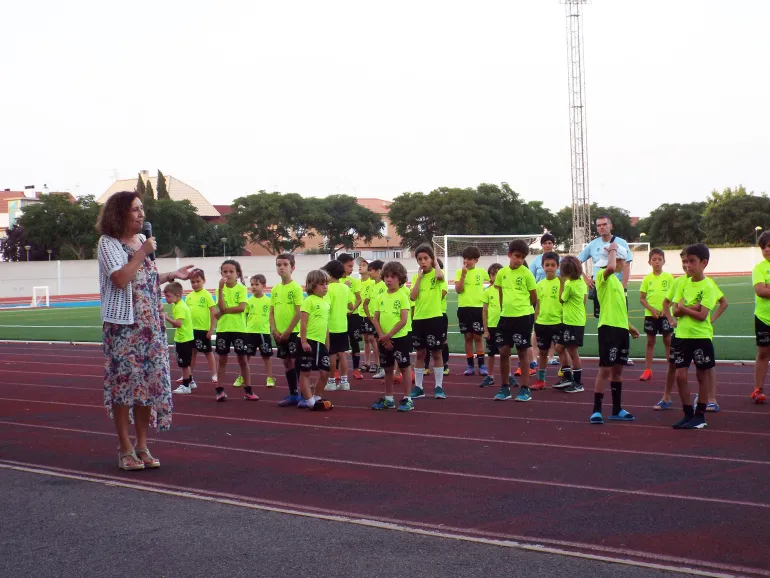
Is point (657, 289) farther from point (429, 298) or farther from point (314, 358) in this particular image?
point (314, 358)

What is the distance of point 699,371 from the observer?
822 cm

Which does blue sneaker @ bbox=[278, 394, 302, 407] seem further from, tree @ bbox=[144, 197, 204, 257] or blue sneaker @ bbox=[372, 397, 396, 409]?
tree @ bbox=[144, 197, 204, 257]

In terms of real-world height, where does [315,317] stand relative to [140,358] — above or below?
above

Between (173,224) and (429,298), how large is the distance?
221ft

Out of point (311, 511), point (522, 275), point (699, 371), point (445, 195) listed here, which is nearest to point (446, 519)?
point (311, 511)

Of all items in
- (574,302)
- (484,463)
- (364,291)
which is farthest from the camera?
(364,291)

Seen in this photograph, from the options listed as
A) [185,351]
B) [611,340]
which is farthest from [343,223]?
[611,340]

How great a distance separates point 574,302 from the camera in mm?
10547

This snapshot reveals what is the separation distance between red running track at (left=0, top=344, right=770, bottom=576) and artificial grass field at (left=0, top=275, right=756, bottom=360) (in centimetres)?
474

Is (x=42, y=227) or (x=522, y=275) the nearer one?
(x=522, y=275)

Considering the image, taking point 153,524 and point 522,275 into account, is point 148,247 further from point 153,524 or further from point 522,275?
point 522,275

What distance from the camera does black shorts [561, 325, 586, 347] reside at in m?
10.4

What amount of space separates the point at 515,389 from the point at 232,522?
20.5ft

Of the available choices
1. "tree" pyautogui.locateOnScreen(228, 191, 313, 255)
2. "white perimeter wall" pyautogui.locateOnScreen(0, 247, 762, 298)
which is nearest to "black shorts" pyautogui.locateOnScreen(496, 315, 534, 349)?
"white perimeter wall" pyautogui.locateOnScreen(0, 247, 762, 298)
